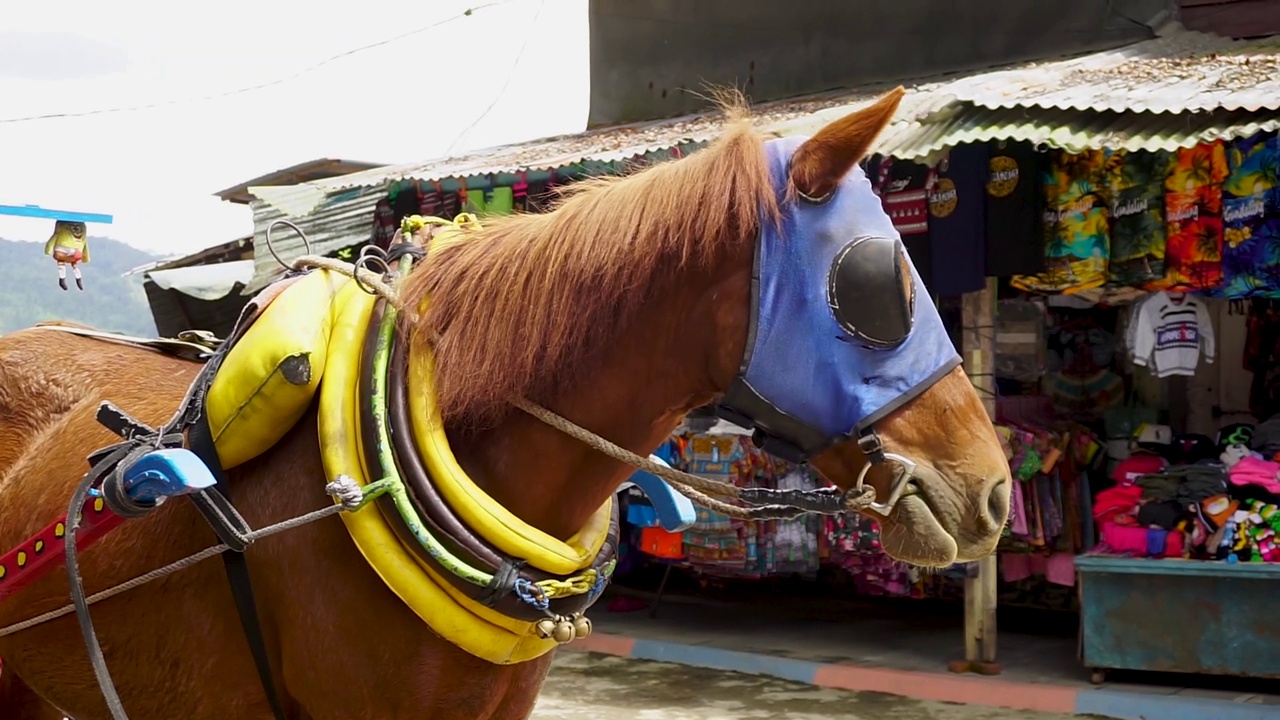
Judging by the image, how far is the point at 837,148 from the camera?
5.91ft

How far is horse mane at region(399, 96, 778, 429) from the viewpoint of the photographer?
1857mm

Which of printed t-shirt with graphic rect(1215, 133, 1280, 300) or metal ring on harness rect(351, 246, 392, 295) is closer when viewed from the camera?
metal ring on harness rect(351, 246, 392, 295)

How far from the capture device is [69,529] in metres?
2.14

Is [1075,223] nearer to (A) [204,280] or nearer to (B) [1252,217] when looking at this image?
(B) [1252,217]

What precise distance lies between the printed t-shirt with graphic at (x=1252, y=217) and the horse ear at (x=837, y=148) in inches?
160

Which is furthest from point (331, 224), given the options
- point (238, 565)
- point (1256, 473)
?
point (238, 565)

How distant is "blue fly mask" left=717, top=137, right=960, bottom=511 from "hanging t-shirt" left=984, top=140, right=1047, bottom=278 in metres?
3.96

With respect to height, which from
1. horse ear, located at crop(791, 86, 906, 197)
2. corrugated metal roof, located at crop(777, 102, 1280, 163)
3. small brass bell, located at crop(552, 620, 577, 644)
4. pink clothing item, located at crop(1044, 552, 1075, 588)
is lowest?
pink clothing item, located at crop(1044, 552, 1075, 588)

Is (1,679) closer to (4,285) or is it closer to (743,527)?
(743,527)

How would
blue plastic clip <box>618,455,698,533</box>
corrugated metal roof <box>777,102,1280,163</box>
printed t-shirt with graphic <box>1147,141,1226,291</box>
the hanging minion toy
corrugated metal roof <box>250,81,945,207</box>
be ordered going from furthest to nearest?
corrugated metal roof <box>250,81,945,207</box>, printed t-shirt with graphic <box>1147,141,1226,291</box>, corrugated metal roof <box>777,102,1280,163</box>, the hanging minion toy, blue plastic clip <box>618,455,698,533</box>

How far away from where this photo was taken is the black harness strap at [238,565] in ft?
6.53

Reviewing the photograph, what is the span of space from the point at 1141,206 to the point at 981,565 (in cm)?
178

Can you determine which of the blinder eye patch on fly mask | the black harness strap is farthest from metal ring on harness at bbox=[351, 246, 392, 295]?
the blinder eye patch on fly mask

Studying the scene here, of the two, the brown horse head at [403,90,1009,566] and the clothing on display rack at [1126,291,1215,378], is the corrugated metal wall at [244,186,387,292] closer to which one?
the clothing on display rack at [1126,291,1215,378]
